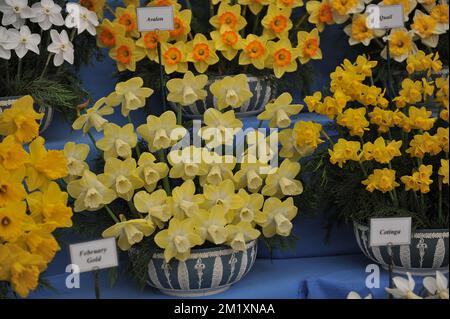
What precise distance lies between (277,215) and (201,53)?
18.6 inches

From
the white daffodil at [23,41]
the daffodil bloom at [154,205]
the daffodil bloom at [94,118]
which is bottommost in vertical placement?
the daffodil bloom at [154,205]

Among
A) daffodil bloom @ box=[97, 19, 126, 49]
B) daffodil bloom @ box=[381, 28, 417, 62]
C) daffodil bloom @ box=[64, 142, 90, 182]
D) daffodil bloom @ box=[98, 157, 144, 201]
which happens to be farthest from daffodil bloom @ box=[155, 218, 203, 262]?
daffodil bloom @ box=[381, 28, 417, 62]

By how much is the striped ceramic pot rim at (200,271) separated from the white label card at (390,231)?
0.31 m

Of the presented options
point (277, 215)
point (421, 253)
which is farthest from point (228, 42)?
point (421, 253)

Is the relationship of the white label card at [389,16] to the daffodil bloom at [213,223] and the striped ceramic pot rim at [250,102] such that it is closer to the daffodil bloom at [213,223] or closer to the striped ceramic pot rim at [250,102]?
the striped ceramic pot rim at [250,102]

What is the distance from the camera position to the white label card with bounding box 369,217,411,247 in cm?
159

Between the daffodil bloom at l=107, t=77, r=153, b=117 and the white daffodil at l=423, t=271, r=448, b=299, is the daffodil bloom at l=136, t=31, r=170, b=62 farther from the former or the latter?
the white daffodil at l=423, t=271, r=448, b=299

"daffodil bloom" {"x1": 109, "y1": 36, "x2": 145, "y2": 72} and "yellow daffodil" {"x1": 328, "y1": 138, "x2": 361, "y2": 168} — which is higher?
"daffodil bloom" {"x1": 109, "y1": 36, "x2": 145, "y2": 72}

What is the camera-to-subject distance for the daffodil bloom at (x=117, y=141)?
1.74 meters

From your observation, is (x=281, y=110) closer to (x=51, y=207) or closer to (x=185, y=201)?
(x=185, y=201)

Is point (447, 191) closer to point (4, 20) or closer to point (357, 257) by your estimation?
point (357, 257)

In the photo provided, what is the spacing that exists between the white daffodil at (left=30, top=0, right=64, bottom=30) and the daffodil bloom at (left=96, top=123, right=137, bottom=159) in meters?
0.33

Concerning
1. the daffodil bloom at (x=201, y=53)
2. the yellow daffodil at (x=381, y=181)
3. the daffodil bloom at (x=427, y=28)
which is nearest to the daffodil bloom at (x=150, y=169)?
the daffodil bloom at (x=201, y=53)
